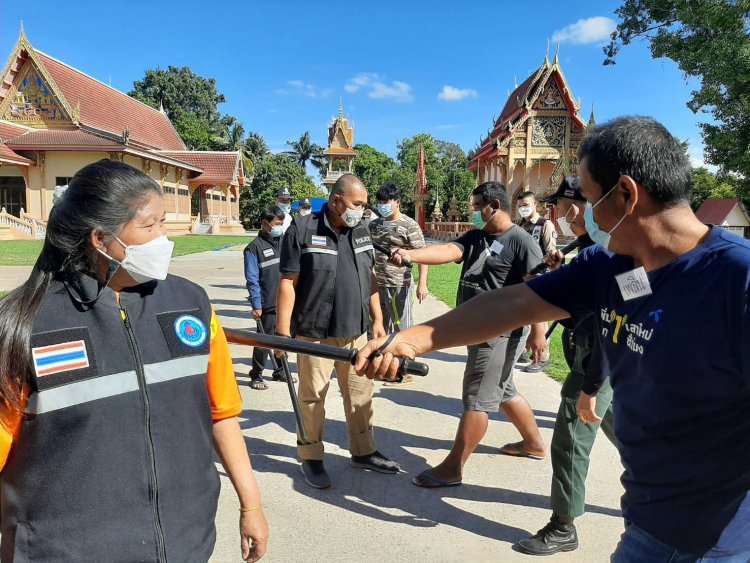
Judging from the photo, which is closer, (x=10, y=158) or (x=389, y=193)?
(x=389, y=193)

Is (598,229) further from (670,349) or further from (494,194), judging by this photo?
(494,194)

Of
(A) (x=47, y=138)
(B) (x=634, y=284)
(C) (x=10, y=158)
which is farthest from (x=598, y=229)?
(A) (x=47, y=138)

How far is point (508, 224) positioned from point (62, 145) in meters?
32.7

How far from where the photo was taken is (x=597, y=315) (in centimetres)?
179

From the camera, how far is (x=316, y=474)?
375cm

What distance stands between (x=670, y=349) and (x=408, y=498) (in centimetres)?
258

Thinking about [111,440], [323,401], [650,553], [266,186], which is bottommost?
[323,401]

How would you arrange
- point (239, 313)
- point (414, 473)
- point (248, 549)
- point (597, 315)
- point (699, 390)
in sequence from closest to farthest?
point (699, 390), point (597, 315), point (248, 549), point (414, 473), point (239, 313)

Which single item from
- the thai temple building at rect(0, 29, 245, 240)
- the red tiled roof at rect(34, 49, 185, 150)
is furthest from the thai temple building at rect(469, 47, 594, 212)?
the red tiled roof at rect(34, 49, 185, 150)

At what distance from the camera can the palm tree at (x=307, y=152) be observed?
7819 cm

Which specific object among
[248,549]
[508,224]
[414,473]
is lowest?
[414,473]

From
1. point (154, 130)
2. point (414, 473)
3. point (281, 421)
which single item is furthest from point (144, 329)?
point (154, 130)

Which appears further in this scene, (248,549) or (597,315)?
(248,549)

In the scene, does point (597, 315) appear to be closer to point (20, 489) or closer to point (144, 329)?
point (144, 329)
